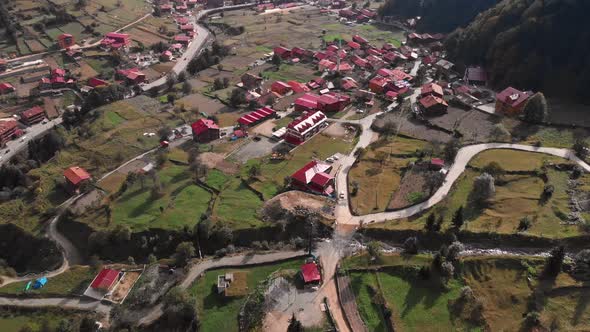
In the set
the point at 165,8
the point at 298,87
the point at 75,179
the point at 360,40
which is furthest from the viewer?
the point at 165,8

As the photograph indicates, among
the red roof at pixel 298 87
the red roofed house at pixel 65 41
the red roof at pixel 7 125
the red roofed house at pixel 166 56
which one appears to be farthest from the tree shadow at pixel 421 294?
the red roofed house at pixel 65 41

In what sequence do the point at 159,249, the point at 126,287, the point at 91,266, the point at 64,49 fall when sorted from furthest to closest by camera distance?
the point at 64,49
the point at 159,249
the point at 91,266
the point at 126,287

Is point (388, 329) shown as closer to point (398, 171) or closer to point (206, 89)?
point (398, 171)

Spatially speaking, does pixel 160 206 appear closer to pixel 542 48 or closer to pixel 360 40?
pixel 542 48

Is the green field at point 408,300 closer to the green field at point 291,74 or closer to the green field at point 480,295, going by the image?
the green field at point 480,295

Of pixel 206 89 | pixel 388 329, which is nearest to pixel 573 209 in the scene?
pixel 388 329

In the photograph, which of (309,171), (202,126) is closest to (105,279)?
(309,171)

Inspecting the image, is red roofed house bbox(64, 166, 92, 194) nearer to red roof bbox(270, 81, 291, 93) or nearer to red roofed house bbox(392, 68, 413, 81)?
red roof bbox(270, 81, 291, 93)
